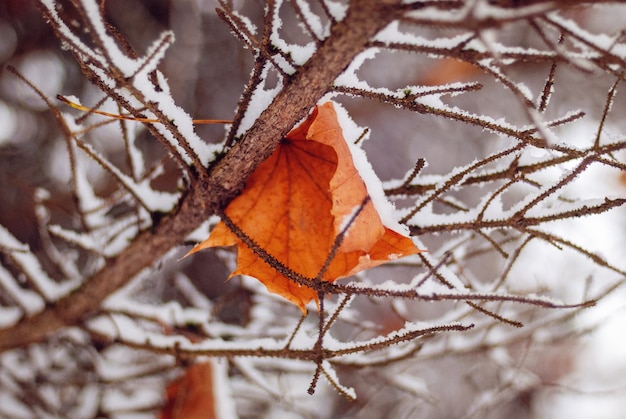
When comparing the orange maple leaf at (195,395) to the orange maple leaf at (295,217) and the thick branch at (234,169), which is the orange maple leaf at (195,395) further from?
the orange maple leaf at (295,217)

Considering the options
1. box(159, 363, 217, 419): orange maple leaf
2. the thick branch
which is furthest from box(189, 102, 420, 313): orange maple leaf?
box(159, 363, 217, 419): orange maple leaf

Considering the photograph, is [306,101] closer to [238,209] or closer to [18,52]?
[238,209]

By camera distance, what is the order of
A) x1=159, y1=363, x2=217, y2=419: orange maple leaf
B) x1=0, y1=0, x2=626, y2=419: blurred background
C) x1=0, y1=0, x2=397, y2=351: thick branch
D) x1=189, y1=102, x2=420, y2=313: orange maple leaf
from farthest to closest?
x1=0, y1=0, x2=626, y2=419: blurred background
x1=159, y1=363, x2=217, y2=419: orange maple leaf
x1=189, y1=102, x2=420, y2=313: orange maple leaf
x1=0, y1=0, x2=397, y2=351: thick branch

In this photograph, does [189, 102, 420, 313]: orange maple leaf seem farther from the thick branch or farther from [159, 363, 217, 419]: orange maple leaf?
[159, 363, 217, 419]: orange maple leaf

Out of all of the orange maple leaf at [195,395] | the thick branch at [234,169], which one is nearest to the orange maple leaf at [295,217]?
the thick branch at [234,169]

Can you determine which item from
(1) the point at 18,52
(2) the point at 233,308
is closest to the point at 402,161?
(2) the point at 233,308
